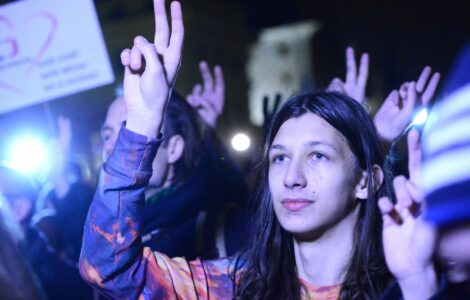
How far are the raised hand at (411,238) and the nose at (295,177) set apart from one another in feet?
1.33

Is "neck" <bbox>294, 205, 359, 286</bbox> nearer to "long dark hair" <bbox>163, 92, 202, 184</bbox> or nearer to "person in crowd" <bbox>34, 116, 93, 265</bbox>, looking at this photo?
"long dark hair" <bbox>163, 92, 202, 184</bbox>

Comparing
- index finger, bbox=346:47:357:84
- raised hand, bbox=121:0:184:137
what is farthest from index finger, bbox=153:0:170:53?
index finger, bbox=346:47:357:84

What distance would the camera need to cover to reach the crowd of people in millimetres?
1399

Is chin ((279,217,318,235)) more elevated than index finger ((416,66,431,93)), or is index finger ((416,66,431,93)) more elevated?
index finger ((416,66,431,93))

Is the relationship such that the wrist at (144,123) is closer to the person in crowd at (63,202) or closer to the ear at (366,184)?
the ear at (366,184)

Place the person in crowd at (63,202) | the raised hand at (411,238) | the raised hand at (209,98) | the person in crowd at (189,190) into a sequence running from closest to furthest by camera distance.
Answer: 1. the raised hand at (411,238)
2. the person in crowd at (189,190)
3. the person in crowd at (63,202)
4. the raised hand at (209,98)

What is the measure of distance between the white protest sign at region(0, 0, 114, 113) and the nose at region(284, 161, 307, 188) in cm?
196

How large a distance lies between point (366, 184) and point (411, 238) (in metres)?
0.54

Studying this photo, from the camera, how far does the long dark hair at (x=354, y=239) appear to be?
1.96m

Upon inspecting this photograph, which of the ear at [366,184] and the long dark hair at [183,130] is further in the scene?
the long dark hair at [183,130]

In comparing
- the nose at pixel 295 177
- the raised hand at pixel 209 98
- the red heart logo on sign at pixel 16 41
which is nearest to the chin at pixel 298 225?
the nose at pixel 295 177

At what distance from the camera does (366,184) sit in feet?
6.88

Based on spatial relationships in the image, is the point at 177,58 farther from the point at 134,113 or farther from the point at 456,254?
the point at 456,254

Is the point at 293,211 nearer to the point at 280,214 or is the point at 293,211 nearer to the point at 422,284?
the point at 280,214
